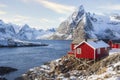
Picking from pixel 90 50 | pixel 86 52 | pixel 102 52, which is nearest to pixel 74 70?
pixel 86 52

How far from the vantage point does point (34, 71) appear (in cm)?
6475

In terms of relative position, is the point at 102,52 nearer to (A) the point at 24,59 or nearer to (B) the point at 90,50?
(B) the point at 90,50

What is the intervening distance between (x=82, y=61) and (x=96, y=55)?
299 centimetres

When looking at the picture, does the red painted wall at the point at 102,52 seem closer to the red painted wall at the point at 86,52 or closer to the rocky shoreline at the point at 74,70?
the red painted wall at the point at 86,52

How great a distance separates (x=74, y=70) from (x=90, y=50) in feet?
19.8

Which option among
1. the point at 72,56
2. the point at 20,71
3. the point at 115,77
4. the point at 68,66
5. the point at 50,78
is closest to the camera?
the point at 115,77

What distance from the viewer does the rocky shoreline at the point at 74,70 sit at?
2010 inches

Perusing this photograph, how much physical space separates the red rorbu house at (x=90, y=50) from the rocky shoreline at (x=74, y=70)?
4.75 ft

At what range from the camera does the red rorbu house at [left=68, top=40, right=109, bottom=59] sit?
6044 centimetres

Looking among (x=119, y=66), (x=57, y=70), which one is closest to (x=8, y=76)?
(x=57, y=70)

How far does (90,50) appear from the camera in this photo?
6081 cm

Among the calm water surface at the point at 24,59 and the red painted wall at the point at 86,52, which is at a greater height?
the red painted wall at the point at 86,52

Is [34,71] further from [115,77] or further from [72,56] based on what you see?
[115,77]

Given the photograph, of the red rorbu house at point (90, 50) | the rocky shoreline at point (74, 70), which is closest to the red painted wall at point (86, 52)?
the red rorbu house at point (90, 50)
